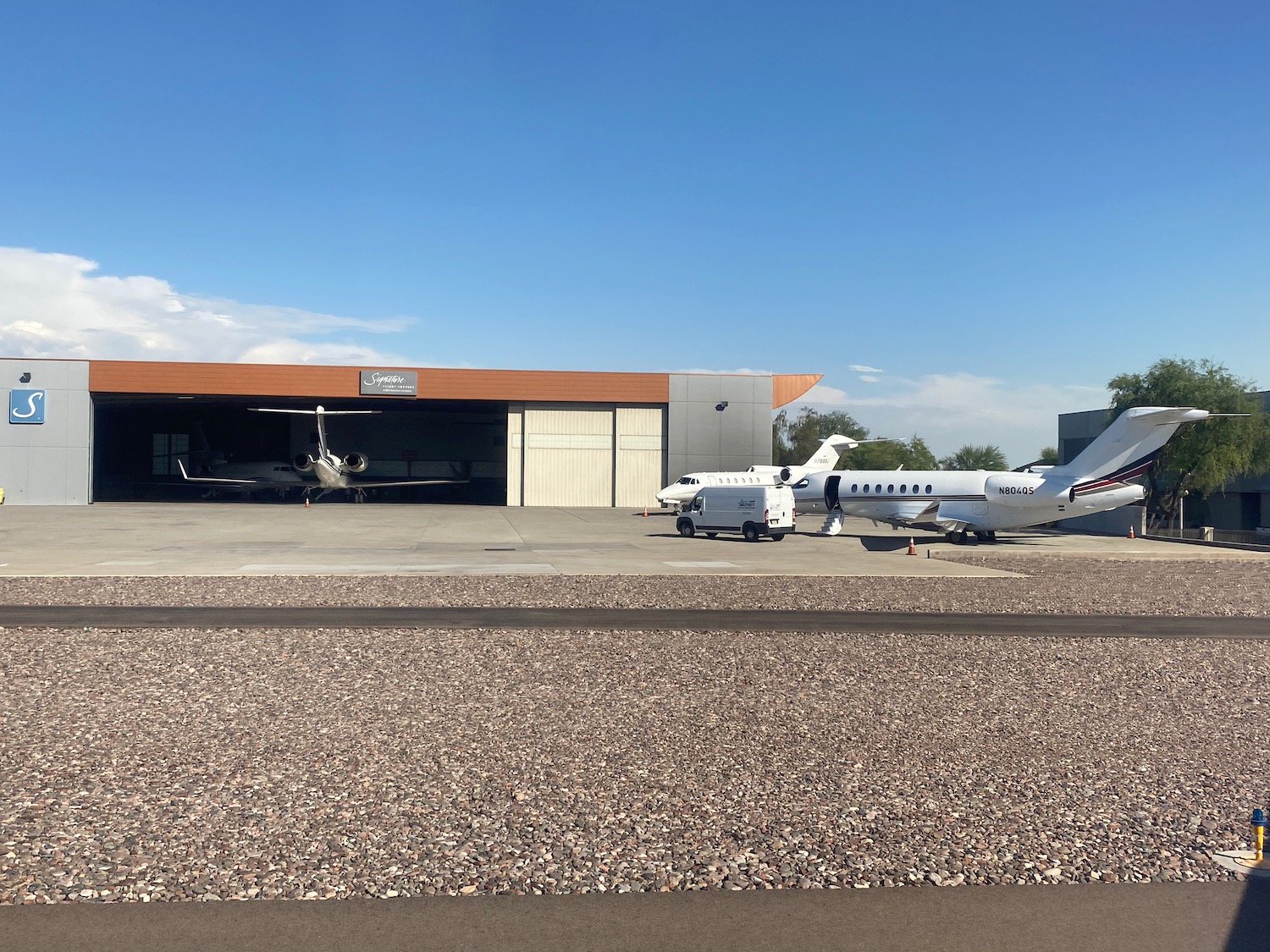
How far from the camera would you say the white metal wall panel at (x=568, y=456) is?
206ft

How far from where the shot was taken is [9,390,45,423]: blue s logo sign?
56812 mm

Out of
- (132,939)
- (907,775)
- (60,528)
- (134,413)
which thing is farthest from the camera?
(134,413)

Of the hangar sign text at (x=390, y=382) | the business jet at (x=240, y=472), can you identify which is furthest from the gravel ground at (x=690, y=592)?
the business jet at (x=240, y=472)

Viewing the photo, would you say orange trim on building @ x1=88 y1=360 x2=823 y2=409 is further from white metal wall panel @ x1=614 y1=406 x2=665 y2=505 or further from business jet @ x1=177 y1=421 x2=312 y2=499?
business jet @ x1=177 y1=421 x2=312 y2=499

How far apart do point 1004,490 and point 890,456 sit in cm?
8714

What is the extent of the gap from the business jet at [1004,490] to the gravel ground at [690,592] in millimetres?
8882

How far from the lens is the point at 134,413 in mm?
77812

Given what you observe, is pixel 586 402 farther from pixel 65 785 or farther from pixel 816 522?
pixel 65 785

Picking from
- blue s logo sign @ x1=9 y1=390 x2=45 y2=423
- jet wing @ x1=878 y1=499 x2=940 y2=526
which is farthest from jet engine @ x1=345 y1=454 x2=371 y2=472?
jet wing @ x1=878 y1=499 x2=940 y2=526

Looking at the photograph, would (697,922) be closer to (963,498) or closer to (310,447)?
(963,498)

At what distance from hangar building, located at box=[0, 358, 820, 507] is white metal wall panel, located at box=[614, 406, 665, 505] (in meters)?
Result: 0.05

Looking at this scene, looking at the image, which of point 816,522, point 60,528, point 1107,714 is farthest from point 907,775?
point 816,522

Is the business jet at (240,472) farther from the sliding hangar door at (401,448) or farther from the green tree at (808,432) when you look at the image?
the green tree at (808,432)

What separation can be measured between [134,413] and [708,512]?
58.0m
